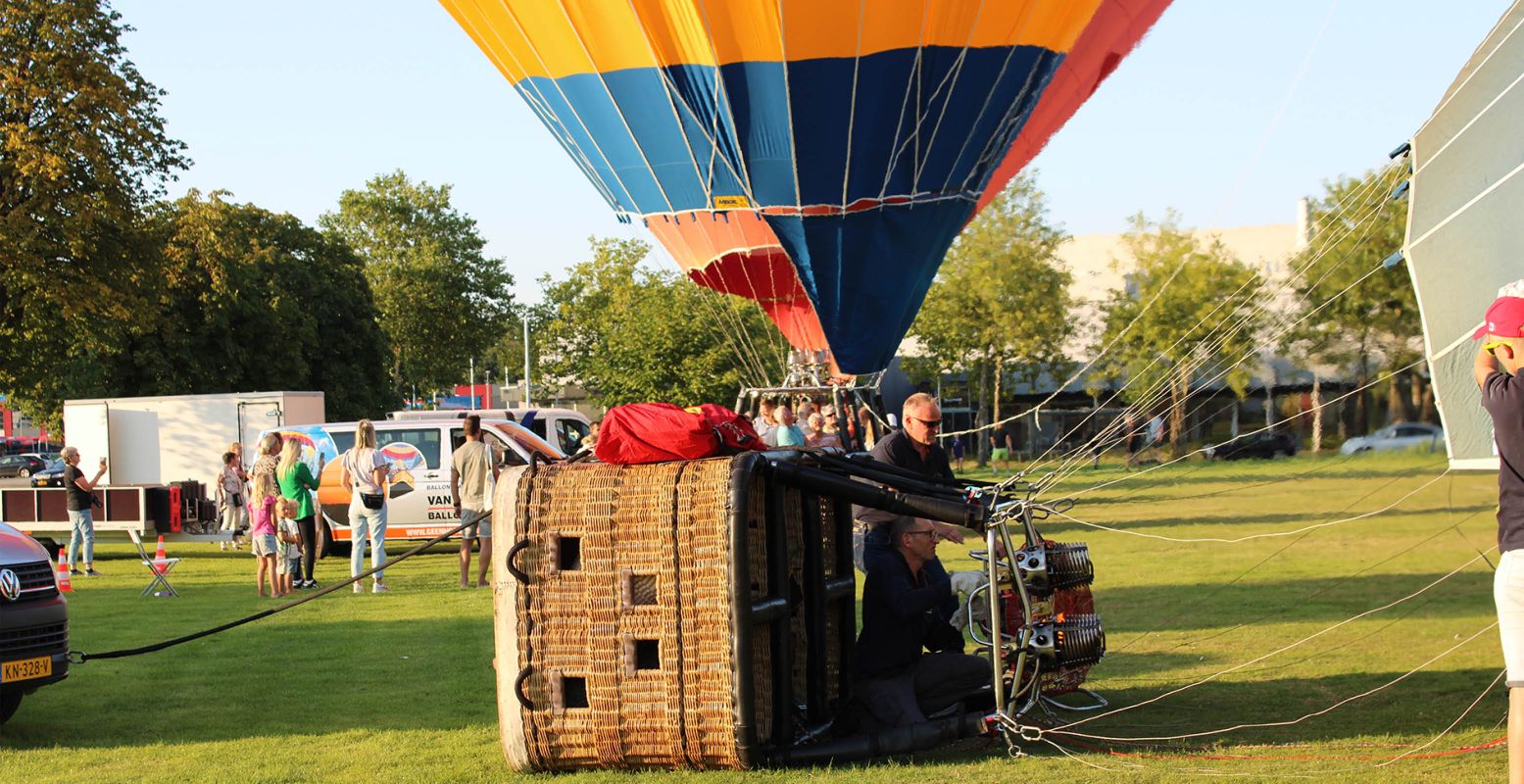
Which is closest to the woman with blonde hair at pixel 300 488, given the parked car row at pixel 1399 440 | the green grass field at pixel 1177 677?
the green grass field at pixel 1177 677

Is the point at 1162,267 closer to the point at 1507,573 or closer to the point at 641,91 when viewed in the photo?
the point at 641,91

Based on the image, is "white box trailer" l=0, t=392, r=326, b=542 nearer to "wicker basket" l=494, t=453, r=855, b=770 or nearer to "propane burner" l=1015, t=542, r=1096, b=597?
"wicker basket" l=494, t=453, r=855, b=770

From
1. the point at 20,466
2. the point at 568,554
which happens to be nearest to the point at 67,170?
the point at 568,554

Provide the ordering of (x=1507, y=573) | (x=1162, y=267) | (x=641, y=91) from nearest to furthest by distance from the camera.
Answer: (x=1507, y=573), (x=641, y=91), (x=1162, y=267)

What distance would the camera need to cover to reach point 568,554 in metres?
5.96

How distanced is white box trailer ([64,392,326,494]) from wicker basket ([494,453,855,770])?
18.6m

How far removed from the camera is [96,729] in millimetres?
7422

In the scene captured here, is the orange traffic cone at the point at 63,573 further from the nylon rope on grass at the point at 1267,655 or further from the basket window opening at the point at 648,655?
the nylon rope on grass at the point at 1267,655

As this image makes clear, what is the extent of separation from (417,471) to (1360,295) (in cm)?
1323

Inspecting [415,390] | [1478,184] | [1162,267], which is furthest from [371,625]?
[415,390]

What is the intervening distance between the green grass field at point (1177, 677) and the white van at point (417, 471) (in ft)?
20.8

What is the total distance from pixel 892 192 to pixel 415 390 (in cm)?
6412

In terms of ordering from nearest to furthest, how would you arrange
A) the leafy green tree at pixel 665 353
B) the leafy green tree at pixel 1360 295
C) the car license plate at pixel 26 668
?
the leafy green tree at pixel 1360 295
the car license plate at pixel 26 668
the leafy green tree at pixel 665 353

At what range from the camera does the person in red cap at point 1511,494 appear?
15.9 ft
